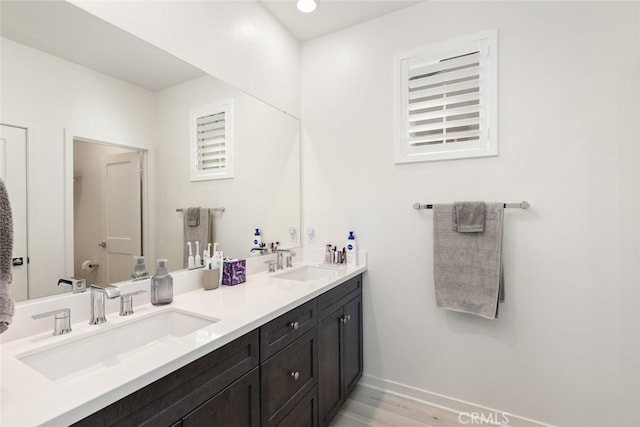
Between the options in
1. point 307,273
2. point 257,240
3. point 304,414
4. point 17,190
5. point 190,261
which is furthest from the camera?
point 307,273

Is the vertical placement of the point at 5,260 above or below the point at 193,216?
below

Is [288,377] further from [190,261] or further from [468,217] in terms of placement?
[468,217]

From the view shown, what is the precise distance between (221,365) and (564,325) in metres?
1.79

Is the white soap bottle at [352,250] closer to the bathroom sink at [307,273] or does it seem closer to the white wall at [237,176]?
the bathroom sink at [307,273]

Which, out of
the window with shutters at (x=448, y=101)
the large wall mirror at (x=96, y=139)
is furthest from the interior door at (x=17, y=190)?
the window with shutters at (x=448, y=101)

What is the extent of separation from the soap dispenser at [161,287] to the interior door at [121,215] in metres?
0.13

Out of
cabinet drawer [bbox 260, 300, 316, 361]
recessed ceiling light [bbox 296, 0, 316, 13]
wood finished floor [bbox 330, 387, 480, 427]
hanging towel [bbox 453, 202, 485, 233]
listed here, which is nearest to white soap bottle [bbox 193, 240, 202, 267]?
cabinet drawer [bbox 260, 300, 316, 361]

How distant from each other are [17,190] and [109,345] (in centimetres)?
62

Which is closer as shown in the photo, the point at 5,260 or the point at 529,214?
the point at 5,260

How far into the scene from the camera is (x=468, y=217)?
1.77m

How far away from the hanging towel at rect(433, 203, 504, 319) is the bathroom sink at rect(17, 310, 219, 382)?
135 cm

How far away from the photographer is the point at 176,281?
4.95ft

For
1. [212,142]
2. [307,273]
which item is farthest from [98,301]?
[307,273]

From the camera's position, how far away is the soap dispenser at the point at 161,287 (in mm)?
1336
